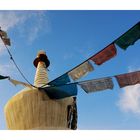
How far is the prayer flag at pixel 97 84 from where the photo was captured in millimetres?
8195

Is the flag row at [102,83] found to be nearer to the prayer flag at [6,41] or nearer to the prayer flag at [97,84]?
the prayer flag at [97,84]

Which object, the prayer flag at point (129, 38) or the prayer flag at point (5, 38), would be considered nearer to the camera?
the prayer flag at point (129, 38)

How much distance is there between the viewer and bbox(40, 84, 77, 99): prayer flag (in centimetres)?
829

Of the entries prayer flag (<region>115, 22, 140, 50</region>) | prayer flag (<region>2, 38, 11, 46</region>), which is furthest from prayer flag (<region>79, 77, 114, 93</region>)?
prayer flag (<region>2, 38, 11, 46</region>)

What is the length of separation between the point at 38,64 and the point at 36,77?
2.26 feet

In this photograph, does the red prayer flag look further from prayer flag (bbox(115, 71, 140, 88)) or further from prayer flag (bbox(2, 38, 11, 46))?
prayer flag (bbox(2, 38, 11, 46))

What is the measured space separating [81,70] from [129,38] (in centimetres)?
145

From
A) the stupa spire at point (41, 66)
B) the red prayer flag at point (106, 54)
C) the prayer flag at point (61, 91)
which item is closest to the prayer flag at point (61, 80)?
the prayer flag at point (61, 91)

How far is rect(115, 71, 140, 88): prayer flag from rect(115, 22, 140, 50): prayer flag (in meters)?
0.65

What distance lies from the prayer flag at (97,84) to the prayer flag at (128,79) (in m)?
0.22
